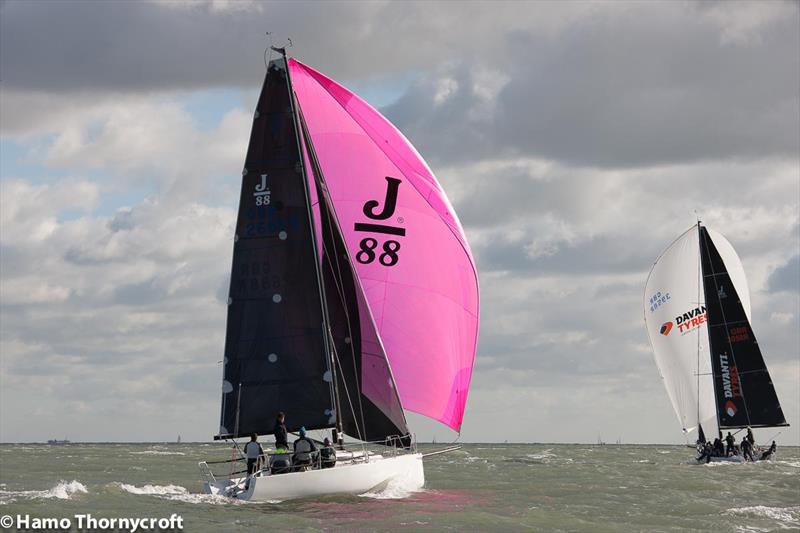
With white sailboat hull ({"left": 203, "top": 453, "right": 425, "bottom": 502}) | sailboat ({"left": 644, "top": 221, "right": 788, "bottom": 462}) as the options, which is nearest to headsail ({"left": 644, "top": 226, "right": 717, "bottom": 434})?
sailboat ({"left": 644, "top": 221, "right": 788, "bottom": 462})

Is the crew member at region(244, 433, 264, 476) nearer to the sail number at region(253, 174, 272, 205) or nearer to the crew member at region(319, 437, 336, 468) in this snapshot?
the crew member at region(319, 437, 336, 468)

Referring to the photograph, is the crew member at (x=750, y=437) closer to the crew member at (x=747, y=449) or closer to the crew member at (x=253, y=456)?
the crew member at (x=747, y=449)

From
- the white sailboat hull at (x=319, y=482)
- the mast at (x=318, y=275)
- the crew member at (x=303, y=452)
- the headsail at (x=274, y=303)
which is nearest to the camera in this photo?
the white sailboat hull at (x=319, y=482)

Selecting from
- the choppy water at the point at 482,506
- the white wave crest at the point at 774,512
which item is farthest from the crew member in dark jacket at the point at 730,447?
the white wave crest at the point at 774,512

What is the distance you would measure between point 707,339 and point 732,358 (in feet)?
5.22

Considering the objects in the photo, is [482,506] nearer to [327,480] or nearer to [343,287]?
[327,480]

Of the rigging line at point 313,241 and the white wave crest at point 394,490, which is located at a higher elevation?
the rigging line at point 313,241

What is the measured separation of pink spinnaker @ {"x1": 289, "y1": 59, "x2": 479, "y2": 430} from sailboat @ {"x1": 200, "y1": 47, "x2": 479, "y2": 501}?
1.2 inches

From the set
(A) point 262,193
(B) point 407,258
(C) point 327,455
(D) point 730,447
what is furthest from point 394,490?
(D) point 730,447

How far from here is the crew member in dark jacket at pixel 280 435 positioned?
87.7 feet

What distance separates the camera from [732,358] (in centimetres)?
5619

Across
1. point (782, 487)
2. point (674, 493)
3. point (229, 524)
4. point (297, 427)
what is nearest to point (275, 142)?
point (297, 427)

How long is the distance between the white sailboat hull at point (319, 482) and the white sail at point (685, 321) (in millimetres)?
32093

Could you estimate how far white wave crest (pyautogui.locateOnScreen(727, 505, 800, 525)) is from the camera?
28250mm
